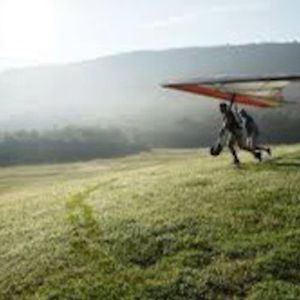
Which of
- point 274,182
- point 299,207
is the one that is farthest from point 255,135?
point 299,207

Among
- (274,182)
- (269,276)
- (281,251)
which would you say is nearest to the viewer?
(269,276)

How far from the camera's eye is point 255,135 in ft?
128

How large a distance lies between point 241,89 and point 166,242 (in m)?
14.7

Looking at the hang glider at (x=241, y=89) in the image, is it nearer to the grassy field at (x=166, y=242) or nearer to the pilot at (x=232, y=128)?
the pilot at (x=232, y=128)

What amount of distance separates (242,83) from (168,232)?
11895mm

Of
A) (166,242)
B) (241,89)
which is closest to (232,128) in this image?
(241,89)

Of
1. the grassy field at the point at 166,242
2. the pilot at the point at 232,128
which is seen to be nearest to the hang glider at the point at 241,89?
the pilot at the point at 232,128

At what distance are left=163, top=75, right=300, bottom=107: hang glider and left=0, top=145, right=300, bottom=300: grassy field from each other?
4328mm

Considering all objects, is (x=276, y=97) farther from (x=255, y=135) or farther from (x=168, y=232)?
(x=168, y=232)

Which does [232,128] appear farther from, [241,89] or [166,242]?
[166,242]

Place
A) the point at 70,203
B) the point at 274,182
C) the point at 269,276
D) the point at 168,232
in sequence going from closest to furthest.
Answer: the point at 269,276
the point at 168,232
the point at 274,182
the point at 70,203

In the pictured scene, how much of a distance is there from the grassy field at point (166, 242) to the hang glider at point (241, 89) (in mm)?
4328

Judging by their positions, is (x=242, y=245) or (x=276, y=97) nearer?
(x=242, y=245)

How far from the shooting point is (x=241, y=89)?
120 feet
